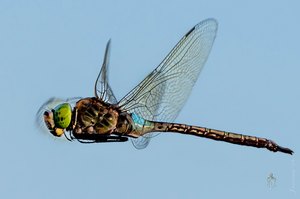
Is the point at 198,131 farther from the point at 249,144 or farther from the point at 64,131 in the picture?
the point at 64,131

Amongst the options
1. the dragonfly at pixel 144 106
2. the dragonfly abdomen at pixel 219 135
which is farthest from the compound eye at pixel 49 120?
the dragonfly abdomen at pixel 219 135

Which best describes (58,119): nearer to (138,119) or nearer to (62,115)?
(62,115)

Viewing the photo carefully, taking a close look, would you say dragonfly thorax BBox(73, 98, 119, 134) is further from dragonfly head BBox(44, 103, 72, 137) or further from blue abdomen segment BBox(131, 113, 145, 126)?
blue abdomen segment BBox(131, 113, 145, 126)

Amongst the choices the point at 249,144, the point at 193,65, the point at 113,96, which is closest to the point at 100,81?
the point at 113,96

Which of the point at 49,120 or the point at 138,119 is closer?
the point at 49,120

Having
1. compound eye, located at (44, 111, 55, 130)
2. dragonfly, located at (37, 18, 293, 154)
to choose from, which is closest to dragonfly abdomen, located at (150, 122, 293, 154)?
dragonfly, located at (37, 18, 293, 154)

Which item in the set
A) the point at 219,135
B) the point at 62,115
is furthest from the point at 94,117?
the point at 219,135
